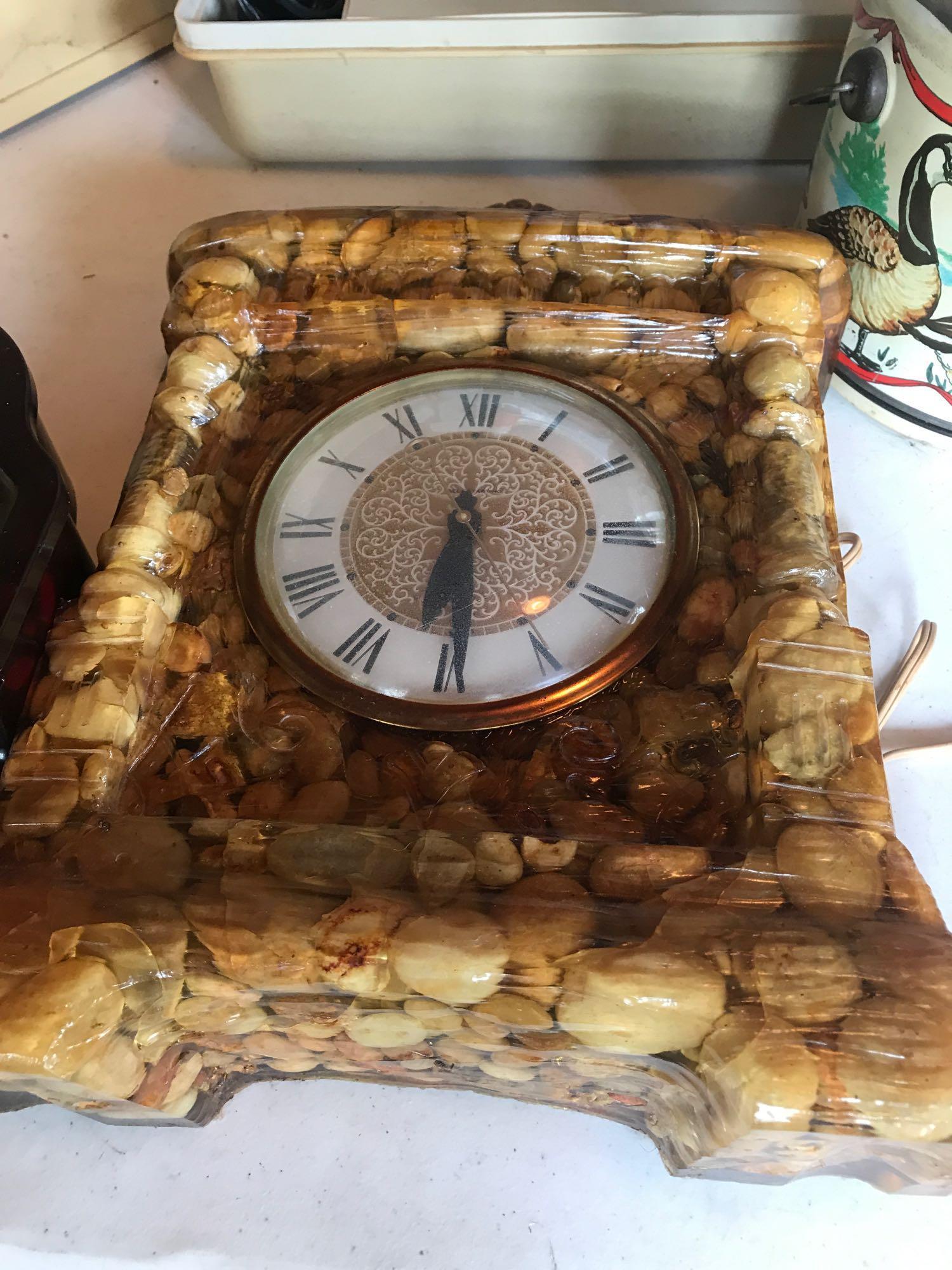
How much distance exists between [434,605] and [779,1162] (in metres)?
0.36

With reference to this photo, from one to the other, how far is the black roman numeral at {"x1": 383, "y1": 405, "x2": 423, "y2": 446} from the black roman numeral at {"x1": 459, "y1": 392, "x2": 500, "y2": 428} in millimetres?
31

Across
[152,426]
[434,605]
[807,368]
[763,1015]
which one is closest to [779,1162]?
[763,1015]

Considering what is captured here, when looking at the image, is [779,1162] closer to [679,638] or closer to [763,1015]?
[763,1015]

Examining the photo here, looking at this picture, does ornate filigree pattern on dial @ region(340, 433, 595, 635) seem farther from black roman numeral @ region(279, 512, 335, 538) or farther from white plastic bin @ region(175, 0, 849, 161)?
white plastic bin @ region(175, 0, 849, 161)

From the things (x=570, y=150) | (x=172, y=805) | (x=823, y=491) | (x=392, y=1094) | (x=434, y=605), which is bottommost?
(x=392, y=1094)

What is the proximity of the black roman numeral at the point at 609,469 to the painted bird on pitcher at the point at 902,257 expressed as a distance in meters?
0.28

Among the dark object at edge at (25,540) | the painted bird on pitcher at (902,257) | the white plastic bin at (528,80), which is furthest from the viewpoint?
the white plastic bin at (528,80)

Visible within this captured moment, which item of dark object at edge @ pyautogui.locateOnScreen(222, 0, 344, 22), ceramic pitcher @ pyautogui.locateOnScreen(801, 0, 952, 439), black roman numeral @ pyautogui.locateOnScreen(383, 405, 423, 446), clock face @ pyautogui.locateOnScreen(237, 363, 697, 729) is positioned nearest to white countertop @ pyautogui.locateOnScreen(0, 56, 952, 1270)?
ceramic pitcher @ pyautogui.locateOnScreen(801, 0, 952, 439)

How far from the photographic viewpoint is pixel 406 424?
68cm

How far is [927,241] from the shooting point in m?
0.70

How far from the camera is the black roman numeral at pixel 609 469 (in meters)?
0.64

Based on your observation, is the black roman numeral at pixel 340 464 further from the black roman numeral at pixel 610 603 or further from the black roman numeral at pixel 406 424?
the black roman numeral at pixel 610 603

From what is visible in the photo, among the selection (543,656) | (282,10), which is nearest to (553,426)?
(543,656)

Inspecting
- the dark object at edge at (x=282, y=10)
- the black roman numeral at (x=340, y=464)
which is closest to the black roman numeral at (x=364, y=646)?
the black roman numeral at (x=340, y=464)
